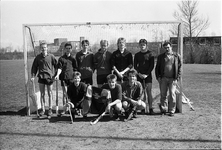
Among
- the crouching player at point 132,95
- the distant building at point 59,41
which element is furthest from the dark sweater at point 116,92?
the distant building at point 59,41

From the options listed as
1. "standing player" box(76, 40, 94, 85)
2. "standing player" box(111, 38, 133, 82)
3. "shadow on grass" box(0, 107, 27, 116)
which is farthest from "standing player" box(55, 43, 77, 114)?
"shadow on grass" box(0, 107, 27, 116)

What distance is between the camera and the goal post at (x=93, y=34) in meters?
6.54

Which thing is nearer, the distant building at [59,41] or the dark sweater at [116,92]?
the dark sweater at [116,92]

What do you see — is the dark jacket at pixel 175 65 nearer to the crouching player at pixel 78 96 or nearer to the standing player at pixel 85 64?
the standing player at pixel 85 64

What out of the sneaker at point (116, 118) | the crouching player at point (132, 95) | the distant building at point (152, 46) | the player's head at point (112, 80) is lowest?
the sneaker at point (116, 118)

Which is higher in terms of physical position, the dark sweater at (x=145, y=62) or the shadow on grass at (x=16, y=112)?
the dark sweater at (x=145, y=62)

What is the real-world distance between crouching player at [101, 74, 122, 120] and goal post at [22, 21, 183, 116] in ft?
4.69

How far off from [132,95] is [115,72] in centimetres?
76

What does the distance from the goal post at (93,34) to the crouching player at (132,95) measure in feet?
4.10

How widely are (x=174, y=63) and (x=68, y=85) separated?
2.66 m

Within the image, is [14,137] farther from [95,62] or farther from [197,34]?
[197,34]

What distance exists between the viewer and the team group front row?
6047 millimetres

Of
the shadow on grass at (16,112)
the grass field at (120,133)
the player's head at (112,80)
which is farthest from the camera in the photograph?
the shadow on grass at (16,112)

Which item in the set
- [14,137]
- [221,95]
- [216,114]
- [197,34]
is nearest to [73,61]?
[14,137]
